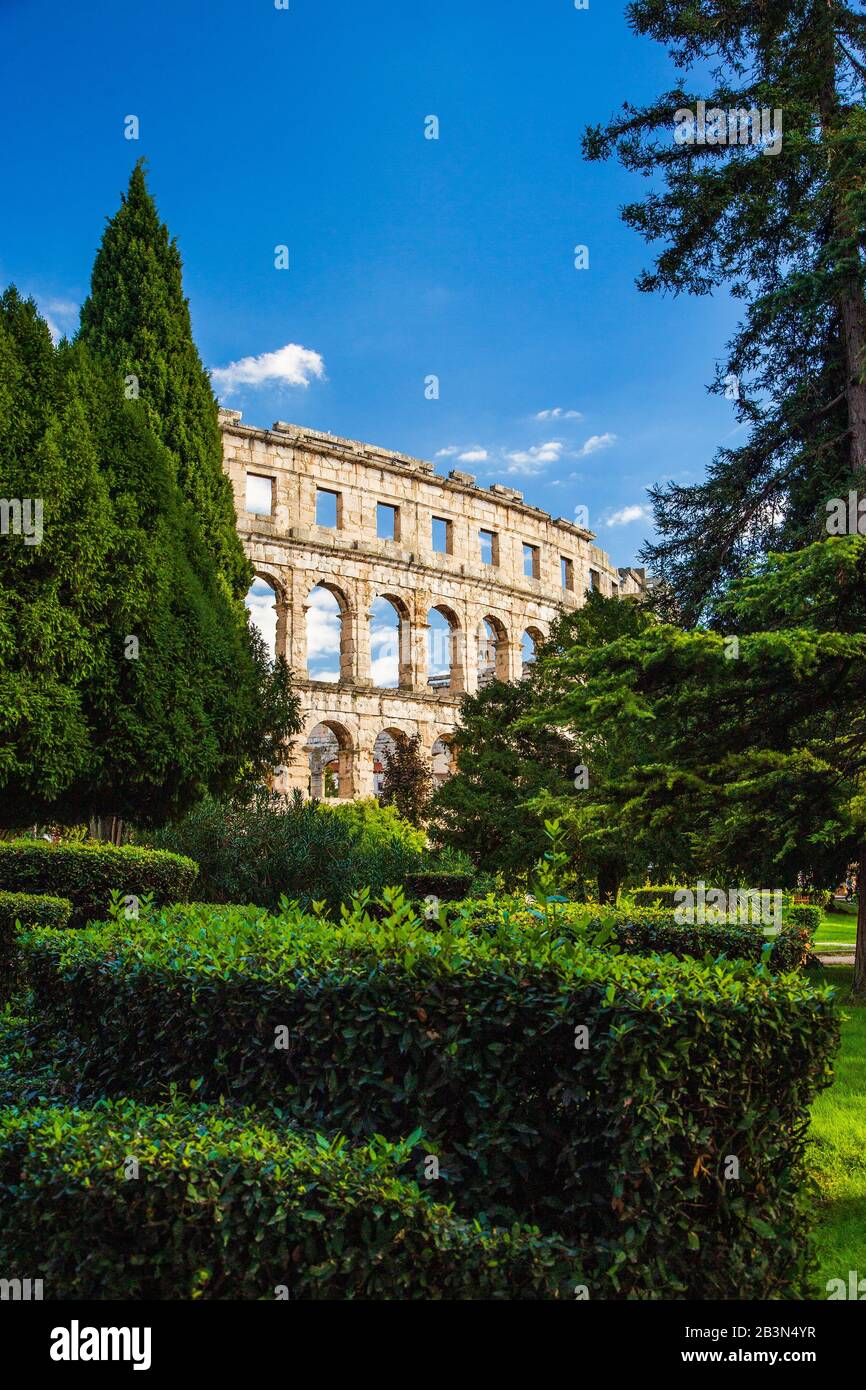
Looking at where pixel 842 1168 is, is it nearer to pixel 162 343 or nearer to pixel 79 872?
pixel 79 872

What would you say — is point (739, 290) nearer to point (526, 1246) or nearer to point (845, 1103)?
point (845, 1103)

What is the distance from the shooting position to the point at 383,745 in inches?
1722

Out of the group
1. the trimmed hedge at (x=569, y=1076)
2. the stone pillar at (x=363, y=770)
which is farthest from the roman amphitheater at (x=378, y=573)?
the trimmed hedge at (x=569, y=1076)

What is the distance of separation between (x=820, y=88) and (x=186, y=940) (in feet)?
51.4

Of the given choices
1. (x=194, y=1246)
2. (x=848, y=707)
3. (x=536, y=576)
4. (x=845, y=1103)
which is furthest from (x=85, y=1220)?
(x=536, y=576)

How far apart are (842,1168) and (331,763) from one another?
121 ft

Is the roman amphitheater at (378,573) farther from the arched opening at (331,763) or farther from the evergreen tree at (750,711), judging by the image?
the evergreen tree at (750,711)

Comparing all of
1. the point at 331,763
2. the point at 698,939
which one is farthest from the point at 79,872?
the point at 331,763

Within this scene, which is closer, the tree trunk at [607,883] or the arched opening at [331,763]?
the tree trunk at [607,883]

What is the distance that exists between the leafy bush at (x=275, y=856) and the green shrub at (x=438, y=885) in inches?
43.4

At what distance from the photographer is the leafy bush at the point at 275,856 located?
57.5 ft

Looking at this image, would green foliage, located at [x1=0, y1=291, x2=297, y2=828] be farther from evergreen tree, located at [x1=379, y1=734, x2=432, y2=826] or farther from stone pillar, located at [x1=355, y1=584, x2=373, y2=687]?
stone pillar, located at [x1=355, y1=584, x2=373, y2=687]
